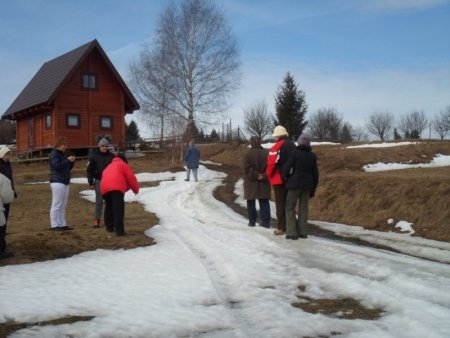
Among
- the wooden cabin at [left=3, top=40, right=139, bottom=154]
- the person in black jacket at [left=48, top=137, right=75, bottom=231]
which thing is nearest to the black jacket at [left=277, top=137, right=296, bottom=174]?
the person in black jacket at [left=48, top=137, right=75, bottom=231]

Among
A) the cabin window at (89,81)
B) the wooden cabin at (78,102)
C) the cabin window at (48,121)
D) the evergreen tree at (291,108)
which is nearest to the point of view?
the wooden cabin at (78,102)

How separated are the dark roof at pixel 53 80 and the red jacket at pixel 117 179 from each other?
24970mm

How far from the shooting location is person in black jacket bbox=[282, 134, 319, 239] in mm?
9086

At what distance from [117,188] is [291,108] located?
38.9 m

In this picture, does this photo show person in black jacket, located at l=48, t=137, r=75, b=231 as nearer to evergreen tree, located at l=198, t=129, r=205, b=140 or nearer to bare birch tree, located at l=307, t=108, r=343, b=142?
evergreen tree, located at l=198, t=129, r=205, b=140

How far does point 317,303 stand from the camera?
5.42m

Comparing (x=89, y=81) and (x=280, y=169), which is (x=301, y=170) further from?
(x=89, y=81)

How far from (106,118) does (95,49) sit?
189 inches

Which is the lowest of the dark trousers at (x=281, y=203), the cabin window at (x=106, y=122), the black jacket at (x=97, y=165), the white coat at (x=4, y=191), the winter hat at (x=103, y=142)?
the dark trousers at (x=281, y=203)

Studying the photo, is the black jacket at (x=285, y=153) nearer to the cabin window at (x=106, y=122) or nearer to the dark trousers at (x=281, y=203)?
the dark trousers at (x=281, y=203)

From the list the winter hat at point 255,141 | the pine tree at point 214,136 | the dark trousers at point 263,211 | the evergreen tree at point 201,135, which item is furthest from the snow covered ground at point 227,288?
the pine tree at point 214,136

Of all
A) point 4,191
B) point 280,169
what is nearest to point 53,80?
point 280,169

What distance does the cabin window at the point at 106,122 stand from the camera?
3533cm

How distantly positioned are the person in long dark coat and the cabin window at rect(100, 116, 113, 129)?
26.4 metres
